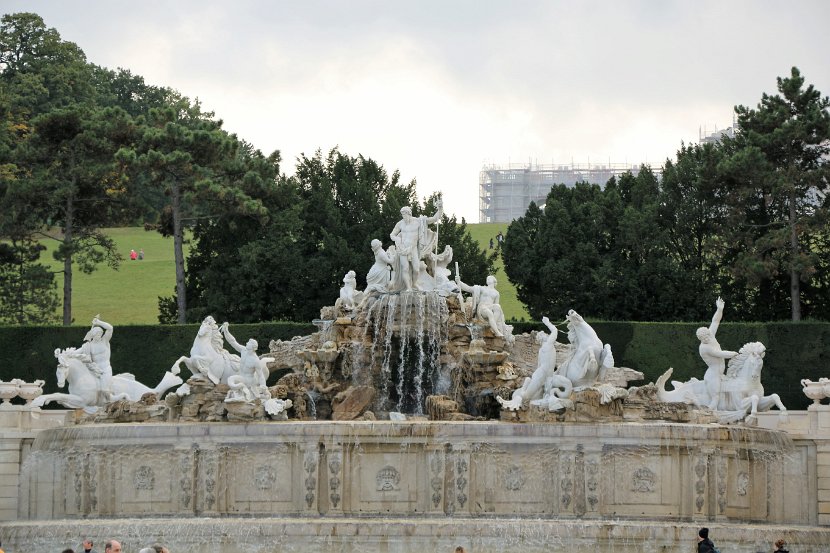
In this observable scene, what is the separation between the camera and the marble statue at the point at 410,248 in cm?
3828

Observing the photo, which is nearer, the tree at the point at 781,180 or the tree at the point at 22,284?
the tree at the point at 781,180

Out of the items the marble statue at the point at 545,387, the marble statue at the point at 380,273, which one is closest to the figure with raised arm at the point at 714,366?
the marble statue at the point at 545,387

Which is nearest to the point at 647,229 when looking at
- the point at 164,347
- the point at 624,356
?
the point at 624,356

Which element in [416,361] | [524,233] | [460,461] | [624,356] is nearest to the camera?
[460,461]

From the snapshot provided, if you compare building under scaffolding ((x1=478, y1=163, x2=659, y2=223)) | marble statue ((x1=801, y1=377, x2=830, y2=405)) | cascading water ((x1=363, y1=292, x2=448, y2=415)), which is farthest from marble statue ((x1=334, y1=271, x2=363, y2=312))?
building under scaffolding ((x1=478, y1=163, x2=659, y2=223))

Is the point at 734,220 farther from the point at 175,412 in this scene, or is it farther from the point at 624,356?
the point at 175,412

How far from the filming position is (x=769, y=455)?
1217 inches

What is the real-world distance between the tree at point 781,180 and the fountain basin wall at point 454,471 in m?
18.1

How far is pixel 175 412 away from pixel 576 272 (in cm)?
2292

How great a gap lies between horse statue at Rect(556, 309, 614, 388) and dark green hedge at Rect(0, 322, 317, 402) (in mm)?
12189

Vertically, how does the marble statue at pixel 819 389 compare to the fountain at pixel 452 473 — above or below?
above

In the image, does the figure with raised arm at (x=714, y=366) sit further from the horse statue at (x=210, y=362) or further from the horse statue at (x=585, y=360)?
the horse statue at (x=210, y=362)

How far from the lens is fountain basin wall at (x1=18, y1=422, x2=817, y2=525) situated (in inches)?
1178

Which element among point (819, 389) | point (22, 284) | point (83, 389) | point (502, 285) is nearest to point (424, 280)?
point (83, 389)
